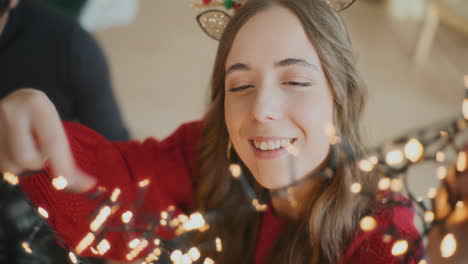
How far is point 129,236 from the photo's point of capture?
2.34 ft

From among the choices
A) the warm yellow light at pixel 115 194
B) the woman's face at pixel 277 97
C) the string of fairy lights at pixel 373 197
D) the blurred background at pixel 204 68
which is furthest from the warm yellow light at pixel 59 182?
the blurred background at pixel 204 68

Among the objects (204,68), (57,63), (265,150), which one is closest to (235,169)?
(265,150)

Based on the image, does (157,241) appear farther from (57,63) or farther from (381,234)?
(57,63)

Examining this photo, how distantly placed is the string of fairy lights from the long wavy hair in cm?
2

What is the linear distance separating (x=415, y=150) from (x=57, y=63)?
772 millimetres

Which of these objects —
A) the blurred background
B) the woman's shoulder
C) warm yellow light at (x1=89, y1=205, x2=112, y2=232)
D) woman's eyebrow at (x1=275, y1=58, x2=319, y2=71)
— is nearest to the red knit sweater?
the woman's shoulder

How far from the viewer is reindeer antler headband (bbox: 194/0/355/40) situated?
66 centimetres

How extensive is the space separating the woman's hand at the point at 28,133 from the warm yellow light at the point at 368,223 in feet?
1.36

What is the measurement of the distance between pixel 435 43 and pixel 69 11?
5.20 feet

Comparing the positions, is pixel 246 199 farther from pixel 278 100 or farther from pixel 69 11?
pixel 69 11

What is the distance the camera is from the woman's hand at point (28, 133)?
0.57 metres

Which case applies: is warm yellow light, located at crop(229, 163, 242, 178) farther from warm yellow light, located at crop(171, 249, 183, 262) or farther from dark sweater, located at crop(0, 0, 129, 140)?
dark sweater, located at crop(0, 0, 129, 140)

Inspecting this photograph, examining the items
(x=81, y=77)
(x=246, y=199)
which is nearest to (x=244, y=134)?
(x=246, y=199)

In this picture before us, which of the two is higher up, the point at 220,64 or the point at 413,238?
the point at 220,64
